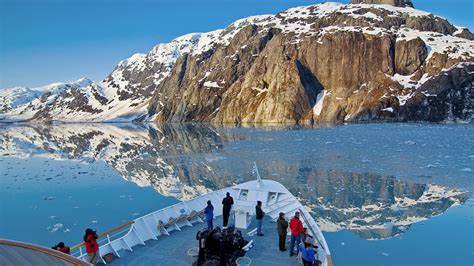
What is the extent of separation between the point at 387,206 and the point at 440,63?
130 meters

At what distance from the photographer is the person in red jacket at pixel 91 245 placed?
426 inches

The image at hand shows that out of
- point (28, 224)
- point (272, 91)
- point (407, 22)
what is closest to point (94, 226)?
point (28, 224)

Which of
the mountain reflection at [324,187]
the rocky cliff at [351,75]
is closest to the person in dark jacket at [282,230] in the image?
the mountain reflection at [324,187]

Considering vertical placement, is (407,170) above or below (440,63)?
below

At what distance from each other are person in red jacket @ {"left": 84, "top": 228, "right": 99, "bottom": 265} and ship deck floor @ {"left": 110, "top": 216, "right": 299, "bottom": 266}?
86 cm

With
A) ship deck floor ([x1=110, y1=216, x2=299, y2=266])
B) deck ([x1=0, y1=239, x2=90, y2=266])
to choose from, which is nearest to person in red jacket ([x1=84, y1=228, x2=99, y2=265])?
ship deck floor ([x1=110, y1=216, x2=299, y2=266])

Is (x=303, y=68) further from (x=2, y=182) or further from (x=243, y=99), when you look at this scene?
(x=2, y=182)

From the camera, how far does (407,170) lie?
3048cm

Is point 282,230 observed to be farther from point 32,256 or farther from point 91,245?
point 32,256

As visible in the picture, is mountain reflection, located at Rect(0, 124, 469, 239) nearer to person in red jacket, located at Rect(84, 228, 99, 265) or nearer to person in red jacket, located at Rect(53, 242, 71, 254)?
person in red jacket, located at Rect(84, 228, 99, 265)

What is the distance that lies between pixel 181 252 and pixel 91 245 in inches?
123

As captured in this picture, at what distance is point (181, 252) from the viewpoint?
12.5 meters

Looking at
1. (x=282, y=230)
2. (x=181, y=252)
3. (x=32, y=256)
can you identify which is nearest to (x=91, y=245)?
(x=181, y=252)

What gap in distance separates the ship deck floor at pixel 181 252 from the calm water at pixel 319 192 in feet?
8.44
